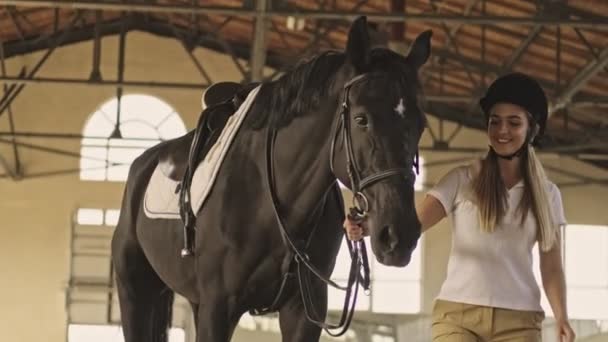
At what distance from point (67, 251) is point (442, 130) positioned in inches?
291

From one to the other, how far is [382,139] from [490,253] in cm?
77

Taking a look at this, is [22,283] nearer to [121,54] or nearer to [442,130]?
[121,54]

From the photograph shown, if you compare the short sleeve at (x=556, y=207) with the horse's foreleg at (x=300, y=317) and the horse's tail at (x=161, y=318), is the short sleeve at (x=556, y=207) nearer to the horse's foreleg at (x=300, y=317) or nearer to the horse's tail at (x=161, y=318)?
the horse's foreleg at (x=300, y=317)

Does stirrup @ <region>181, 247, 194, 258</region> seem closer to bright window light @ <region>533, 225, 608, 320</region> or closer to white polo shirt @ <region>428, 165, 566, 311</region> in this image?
white polo shirt @ <region>428, 165, 566, 311</region>

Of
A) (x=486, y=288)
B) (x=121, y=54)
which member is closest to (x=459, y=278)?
(x=486, y=288)

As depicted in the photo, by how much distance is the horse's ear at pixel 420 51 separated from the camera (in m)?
3.08

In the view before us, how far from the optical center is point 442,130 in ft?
68.5

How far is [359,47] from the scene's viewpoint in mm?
3000

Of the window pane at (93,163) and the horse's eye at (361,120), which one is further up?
the window pane at (93,163)

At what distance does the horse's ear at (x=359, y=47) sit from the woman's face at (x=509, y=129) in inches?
25.4

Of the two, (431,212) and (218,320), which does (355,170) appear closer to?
(431,212)

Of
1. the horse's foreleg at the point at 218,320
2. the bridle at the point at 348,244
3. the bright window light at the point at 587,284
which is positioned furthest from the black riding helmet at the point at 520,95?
the bright window light at the point at 587,284

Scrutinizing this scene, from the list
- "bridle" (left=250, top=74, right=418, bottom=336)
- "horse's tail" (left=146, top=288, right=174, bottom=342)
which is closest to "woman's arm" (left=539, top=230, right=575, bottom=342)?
"bridle" (left=250, top=74, right=418, bottom=336)

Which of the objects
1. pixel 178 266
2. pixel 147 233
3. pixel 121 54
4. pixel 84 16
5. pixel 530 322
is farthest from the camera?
pixel 84 16
